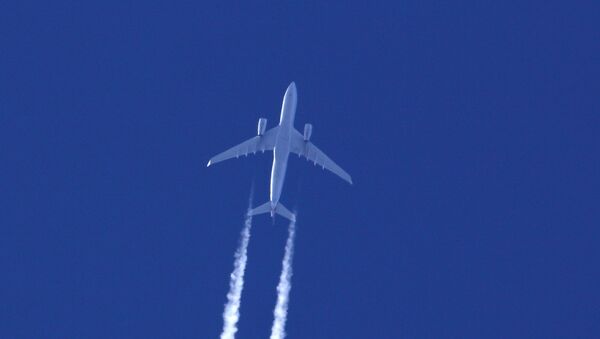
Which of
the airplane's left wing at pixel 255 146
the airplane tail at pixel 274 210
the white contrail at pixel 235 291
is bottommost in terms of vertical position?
the white contrail at pixel 235 291

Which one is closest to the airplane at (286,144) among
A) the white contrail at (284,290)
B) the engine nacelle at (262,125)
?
the engine nacelle at (262,125)

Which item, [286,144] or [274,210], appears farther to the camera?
[286,144]

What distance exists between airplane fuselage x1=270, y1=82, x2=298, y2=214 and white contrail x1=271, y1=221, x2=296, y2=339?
8.77 metres

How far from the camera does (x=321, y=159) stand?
138m

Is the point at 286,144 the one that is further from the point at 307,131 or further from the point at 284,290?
the point at 284,290

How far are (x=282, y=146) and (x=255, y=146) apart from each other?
4.06m

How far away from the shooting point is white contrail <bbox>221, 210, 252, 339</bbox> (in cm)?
13338

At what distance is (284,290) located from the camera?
136500 millimetres

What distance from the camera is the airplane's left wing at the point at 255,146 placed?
137250 mm

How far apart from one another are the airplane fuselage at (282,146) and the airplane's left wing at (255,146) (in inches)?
59.3

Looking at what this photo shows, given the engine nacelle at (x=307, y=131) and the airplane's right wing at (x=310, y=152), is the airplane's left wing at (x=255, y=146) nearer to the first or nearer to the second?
the airplane's right wing at (x=310, y=152)

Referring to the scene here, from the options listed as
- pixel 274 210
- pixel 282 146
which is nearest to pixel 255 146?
pixel 282 146

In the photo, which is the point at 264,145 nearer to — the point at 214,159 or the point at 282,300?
the point at 214,159

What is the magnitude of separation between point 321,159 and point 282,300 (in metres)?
16.6
